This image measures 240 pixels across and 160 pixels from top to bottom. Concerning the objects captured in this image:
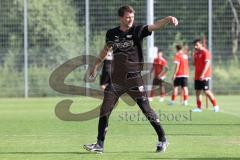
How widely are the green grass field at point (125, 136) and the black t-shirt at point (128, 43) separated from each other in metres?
1.44

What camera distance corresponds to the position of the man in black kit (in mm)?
11039

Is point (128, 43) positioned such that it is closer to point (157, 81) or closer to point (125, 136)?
point (125, 136)

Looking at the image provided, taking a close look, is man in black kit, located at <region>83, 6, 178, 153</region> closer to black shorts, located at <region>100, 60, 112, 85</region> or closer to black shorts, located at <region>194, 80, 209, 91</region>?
black shorts, located at <region>194, 80, 209, 91</region>

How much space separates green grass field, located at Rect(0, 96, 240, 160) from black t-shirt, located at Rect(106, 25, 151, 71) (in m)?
1.44

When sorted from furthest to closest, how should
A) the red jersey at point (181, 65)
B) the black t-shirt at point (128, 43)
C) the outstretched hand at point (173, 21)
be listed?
the red jersey at point (181, 65) → the black t-shirt at point (128, 43) → the outstretched hand at point (173, 21)

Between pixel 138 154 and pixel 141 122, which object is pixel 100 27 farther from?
pixel 138 154

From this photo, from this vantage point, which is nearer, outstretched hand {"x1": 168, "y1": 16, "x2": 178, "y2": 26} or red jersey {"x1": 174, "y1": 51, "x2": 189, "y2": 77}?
outstretched hand {"x1": 168, "y1": 16, "x2": 178, "y2": 26}

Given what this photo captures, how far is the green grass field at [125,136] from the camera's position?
10875mm

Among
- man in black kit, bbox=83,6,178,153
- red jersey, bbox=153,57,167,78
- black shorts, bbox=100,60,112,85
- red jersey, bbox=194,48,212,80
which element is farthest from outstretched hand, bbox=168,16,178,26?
red jersey, bbox=153,57,167,78

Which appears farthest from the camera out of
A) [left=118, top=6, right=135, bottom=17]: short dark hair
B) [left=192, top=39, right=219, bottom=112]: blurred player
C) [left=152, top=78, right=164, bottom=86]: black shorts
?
[left=152, top=78, right=164, bottom=86]: black shorts

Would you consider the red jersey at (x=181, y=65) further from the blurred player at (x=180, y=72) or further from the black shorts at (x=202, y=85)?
the black shorts at (x=202, y=85)

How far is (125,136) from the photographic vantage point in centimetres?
1388

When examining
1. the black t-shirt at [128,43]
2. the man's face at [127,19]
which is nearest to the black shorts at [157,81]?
the black t-shirt at [128,43]

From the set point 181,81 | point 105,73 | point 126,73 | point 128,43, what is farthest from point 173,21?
point 105,73
